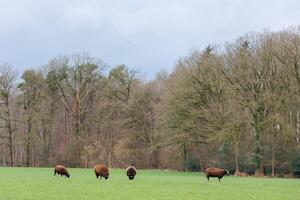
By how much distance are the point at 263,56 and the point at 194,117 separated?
447 inches

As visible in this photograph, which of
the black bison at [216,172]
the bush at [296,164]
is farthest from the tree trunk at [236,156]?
the black bison at [216,172]

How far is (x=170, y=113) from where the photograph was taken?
64.9 m

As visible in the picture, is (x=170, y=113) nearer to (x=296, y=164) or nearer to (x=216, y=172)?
(x=296, y=164)

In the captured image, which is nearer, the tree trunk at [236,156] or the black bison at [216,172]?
the black bison at [216,172]

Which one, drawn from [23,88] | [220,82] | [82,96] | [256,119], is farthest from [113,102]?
[256,119]

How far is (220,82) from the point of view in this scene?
207ft

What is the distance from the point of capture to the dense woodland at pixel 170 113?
58438 millimetres

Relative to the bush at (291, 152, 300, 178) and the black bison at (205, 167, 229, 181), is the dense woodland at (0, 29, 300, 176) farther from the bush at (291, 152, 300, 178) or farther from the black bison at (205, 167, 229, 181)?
the black bison at (205, 167, 229, 181)

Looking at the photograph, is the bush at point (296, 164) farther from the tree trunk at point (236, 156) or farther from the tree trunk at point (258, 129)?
the tree trunk at point (236, 156)

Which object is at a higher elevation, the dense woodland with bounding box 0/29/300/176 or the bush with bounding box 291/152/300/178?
the dense woodland with bounding box 0/29/300/176

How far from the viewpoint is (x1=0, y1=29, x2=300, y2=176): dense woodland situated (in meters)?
58.4

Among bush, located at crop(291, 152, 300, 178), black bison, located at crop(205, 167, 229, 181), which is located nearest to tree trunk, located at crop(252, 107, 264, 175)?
bush, located at crop(291, 152, 300, 178)

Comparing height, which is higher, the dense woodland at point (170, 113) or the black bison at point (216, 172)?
the dense woodland at point (170, 113)

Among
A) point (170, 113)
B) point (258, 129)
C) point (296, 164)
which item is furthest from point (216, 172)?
point (170, 113)
